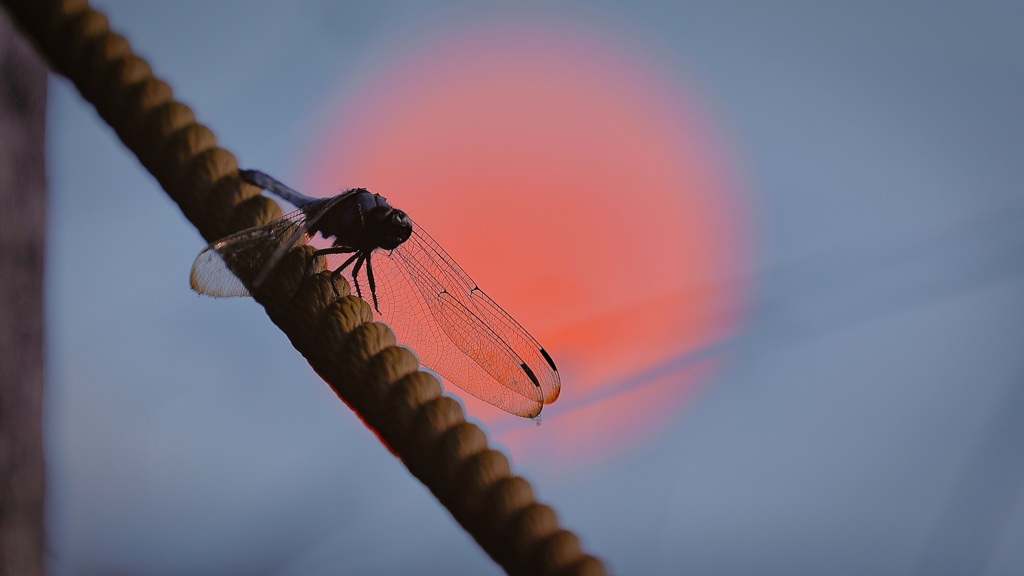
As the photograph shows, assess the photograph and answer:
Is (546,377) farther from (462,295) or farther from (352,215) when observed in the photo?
(352,215)

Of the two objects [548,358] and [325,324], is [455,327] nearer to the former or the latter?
[548,358]

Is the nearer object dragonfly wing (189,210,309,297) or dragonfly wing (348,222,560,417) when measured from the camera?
dragonfly wing (189,210,309,297)

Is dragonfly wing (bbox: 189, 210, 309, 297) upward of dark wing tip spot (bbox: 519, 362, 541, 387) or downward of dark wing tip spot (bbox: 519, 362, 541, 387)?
downward

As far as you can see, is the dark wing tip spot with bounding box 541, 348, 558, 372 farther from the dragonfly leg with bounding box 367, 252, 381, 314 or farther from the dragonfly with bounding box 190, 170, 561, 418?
the dragonfly leg with bounding box 367, 252, 381, 314

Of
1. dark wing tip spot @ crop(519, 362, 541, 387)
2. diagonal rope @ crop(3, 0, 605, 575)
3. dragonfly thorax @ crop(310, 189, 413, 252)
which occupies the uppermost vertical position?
dragonfly thorax @ crop(310, 189, 413, 252)

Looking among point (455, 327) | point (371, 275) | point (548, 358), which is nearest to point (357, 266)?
point (371, 275)

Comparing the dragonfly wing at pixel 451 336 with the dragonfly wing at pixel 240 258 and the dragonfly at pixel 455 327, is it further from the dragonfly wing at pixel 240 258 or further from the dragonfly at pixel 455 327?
the dragonfly wing at pixel 240 258

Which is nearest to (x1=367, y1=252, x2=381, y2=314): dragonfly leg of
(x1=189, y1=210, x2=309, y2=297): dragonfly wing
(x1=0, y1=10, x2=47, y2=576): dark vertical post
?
(x1=189, y1=210, x2=309, y2=297): dragonfly wing

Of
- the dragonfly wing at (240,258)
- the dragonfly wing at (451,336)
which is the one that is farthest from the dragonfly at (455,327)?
the dragonfly wing at (240,258)
